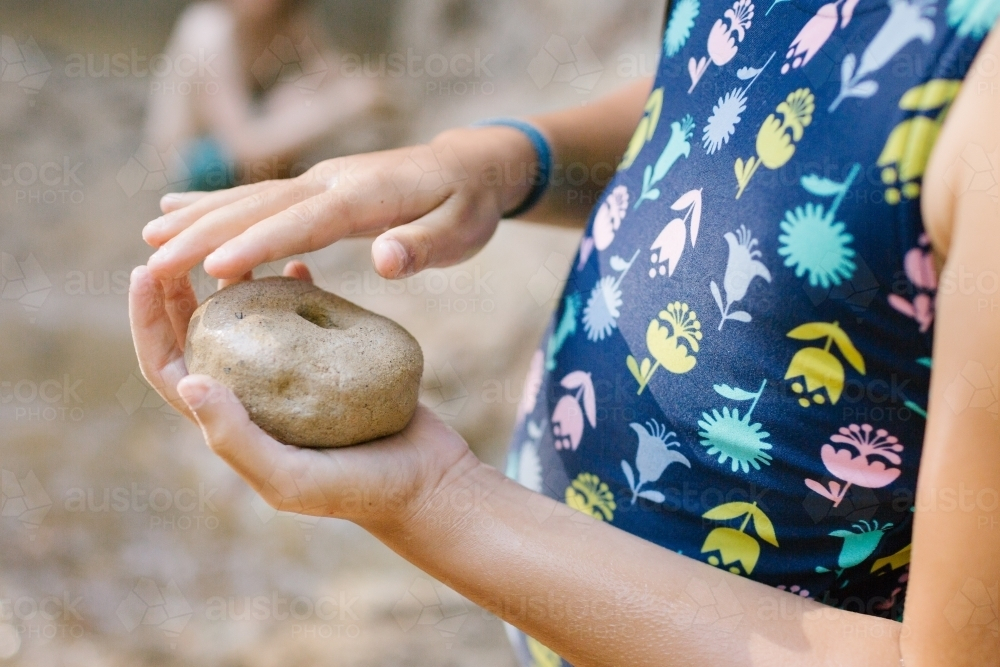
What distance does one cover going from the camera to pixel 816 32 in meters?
0.70

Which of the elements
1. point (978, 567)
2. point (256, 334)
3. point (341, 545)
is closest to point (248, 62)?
point (341, 545)

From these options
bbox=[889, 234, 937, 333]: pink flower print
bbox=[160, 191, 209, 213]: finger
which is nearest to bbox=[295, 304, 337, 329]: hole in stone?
bbox=[160, 191, 209, 213]: finger

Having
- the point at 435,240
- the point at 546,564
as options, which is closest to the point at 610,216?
the point at 435,240

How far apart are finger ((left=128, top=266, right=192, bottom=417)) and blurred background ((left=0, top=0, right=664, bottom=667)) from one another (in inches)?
60.5

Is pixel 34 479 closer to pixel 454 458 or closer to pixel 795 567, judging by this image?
pixel 454 458

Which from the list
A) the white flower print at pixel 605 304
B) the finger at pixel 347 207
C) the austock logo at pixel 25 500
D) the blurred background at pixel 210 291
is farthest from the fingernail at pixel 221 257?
the austock logo at pixel 25 500

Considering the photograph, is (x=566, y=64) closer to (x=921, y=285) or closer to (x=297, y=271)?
(x=297, y=271)

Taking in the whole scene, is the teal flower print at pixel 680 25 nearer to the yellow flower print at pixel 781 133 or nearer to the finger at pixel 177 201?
the yellow flower print at pixel 781 133

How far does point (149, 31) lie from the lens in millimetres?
3949

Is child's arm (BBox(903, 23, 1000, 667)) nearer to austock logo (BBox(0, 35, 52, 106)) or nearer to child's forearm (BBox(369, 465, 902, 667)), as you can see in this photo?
child's forearm (BBox(369, 465, 902, 667))

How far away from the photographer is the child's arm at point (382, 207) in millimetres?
814

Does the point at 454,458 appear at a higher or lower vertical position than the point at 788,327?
lower

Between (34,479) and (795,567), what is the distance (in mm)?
2595

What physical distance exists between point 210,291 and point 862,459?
256cm
